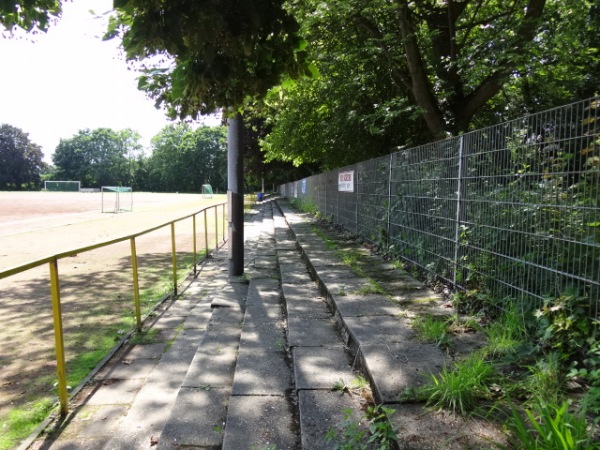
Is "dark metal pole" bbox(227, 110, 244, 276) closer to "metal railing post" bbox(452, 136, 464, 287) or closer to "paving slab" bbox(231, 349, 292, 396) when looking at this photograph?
"paving slab" bbox(231, 349, 292, 396)

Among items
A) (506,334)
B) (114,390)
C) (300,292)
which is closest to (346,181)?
(300,292)

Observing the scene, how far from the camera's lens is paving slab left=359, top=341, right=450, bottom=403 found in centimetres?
262

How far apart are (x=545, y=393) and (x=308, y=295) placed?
337cm

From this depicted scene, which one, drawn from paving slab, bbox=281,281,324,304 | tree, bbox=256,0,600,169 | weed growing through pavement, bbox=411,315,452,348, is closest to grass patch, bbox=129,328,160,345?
paving slab, bbox=281,281,324,304

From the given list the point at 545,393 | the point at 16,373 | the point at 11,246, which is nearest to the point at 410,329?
the point at 545,393

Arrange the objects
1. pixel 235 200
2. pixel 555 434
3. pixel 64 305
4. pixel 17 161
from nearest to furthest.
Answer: pixel 555 434
pixel 64 305
pixel 235 200
pixel 17 161

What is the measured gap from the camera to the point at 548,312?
3.00 metres

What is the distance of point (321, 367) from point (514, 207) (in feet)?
6.79

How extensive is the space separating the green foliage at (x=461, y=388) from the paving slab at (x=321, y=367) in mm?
704

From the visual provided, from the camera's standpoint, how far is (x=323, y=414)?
2.60 meters

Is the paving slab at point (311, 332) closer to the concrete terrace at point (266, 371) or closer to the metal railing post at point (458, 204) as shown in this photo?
the concrete terrace at point (266, 371)

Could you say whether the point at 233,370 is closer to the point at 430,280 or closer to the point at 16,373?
the point at 16,373

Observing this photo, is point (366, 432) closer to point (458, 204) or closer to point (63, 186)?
point (458, 204)

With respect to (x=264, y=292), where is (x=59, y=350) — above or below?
above
